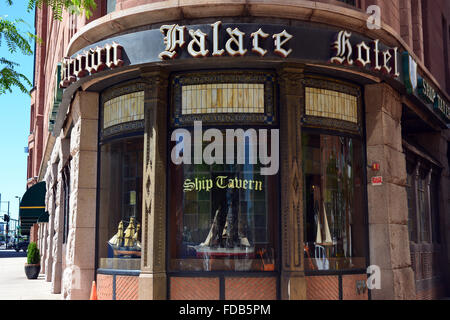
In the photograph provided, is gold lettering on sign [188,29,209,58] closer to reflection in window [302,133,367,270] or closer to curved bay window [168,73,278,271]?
curved bay window [168,73,278,271]

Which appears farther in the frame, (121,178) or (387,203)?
(121,178)

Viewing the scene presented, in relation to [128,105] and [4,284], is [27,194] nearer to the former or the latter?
[4,284]

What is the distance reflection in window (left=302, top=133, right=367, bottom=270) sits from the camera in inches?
511

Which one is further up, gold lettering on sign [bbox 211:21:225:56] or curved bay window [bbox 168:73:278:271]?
gold lettering on sign [bbox 211:21:225:56]

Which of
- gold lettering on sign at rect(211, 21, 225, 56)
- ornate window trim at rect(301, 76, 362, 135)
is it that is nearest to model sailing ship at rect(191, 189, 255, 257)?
ornate window trim at rect(301, 76, 362, 135)

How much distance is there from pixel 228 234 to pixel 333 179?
3071 millimetres

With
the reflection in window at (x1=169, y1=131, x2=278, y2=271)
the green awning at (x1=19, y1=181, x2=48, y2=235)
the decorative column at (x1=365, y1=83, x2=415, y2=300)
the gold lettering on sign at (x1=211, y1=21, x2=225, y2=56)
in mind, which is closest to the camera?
the gold lettering on sign at (x1=211, y1=21, x2=225, y2=56)

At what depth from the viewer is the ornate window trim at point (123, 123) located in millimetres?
13383

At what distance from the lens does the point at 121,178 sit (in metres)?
13.9

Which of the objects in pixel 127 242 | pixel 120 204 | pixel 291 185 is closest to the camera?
pixel 291 185

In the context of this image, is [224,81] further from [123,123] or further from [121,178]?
[121,178]

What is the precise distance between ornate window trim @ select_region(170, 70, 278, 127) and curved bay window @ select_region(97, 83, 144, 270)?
96 centimetres

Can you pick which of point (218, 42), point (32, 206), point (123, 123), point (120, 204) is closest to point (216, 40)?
point (218, 42)

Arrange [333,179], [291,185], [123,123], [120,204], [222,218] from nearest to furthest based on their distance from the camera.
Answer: [291,185], [222,218], [333,179], [123,123], [120,204]
